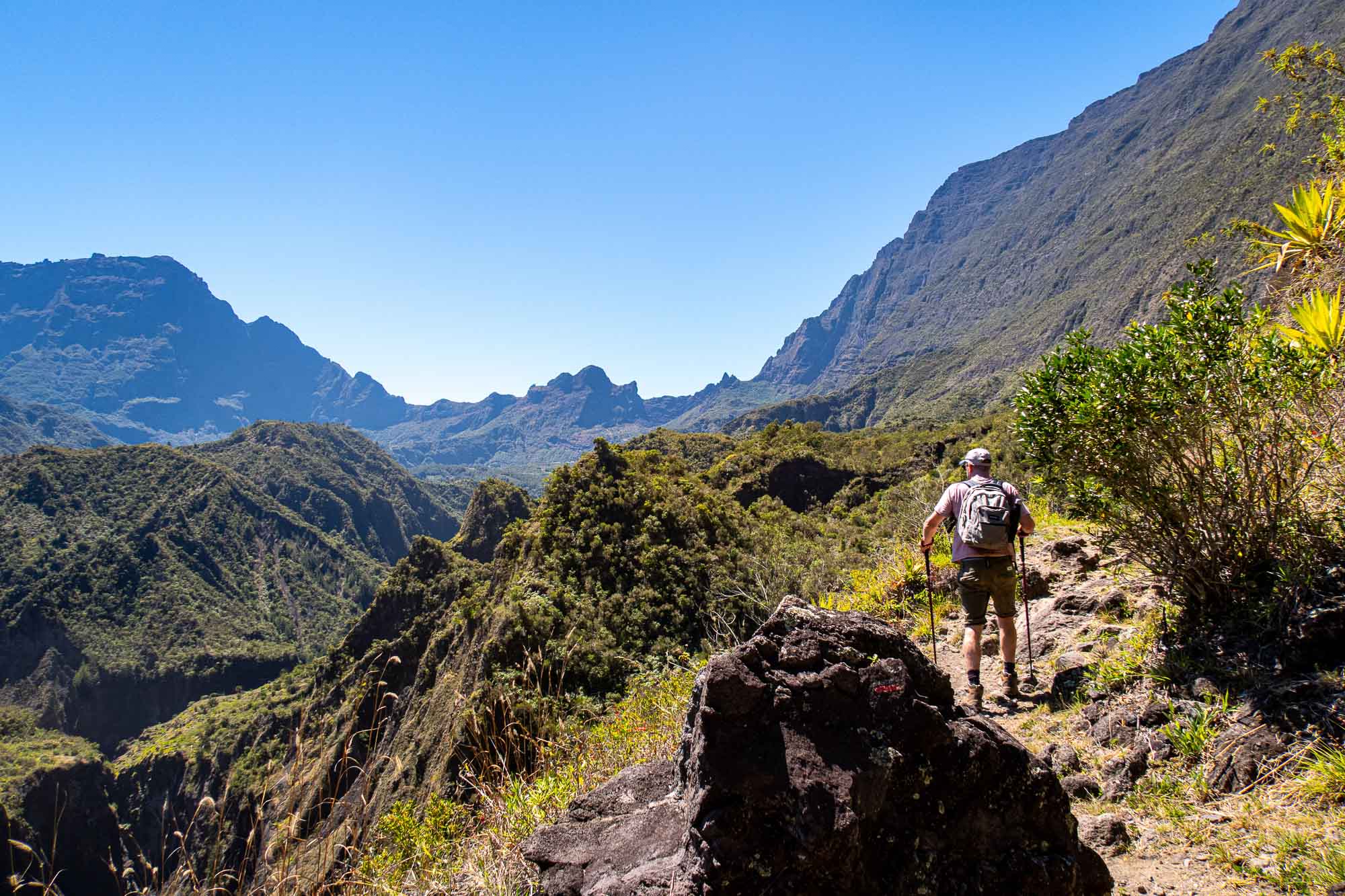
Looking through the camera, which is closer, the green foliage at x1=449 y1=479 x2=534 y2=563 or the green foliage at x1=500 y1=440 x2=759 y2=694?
the green foliage at x1=500 y1=440 x2=759 y2=694

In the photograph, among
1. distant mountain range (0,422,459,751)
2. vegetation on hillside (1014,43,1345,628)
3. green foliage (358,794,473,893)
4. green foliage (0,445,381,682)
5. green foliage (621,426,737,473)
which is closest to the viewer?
green foliage (358,794,473,893)

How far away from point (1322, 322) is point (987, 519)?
2122 mm

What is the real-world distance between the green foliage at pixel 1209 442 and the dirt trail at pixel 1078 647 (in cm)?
96

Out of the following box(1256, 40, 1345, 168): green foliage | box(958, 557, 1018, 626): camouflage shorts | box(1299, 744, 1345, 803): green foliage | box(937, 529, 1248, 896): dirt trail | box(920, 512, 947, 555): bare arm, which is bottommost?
box(937, 529, 1248, 896): dirt trail

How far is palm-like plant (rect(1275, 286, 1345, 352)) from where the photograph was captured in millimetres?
3293

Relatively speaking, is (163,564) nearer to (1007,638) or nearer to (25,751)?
(25,751)

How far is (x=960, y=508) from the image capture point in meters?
4.88

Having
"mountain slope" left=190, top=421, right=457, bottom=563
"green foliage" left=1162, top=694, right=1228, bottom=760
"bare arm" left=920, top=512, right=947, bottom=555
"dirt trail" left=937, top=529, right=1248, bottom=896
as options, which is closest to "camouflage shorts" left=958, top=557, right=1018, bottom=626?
"bare arm" left=920, top=512, right=947, bottom=555

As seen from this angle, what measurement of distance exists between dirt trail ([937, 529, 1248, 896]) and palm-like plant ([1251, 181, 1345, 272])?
265 centimetres

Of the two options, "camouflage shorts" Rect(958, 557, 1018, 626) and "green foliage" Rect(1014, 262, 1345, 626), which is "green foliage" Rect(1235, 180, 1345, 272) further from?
"camouflage shorts" Rect(958, 557, 1018, 626)

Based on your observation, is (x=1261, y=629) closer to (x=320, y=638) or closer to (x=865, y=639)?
(x=865, y=639)

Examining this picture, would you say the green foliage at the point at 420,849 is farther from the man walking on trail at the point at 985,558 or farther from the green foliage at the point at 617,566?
the green foliage at the point at 617,566

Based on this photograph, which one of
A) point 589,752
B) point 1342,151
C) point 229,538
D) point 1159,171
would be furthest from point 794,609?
point 1159,171

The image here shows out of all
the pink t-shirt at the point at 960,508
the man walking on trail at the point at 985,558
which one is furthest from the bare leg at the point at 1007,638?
the pink t-shirt at the point at 960,508
